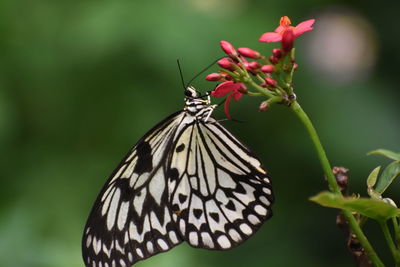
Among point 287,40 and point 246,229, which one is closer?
point 287,40

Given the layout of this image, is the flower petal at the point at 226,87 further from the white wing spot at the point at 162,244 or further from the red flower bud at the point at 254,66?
the white wing spot at the point at 162,244

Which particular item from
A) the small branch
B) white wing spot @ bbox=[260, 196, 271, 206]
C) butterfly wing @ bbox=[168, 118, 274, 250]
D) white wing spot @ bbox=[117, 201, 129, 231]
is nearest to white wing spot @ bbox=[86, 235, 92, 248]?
white wing spot @ bbox=[117, 201, 129, 231]

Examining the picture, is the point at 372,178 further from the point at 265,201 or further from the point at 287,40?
the point at 265,201

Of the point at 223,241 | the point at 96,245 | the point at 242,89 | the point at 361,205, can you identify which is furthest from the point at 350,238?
the point at 96,245

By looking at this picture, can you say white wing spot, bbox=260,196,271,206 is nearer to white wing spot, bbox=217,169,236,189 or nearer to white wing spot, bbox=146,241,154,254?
white wing spot, bbox=217,169,236,189

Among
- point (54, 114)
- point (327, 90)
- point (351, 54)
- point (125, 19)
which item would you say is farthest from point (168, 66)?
point (351, 54)

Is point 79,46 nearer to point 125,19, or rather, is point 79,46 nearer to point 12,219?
point 125,19
